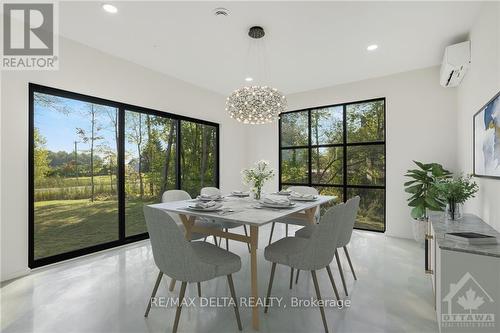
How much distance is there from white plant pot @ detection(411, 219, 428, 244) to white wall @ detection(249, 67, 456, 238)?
0.32 metres

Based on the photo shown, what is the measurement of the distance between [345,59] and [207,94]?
262 centimetres

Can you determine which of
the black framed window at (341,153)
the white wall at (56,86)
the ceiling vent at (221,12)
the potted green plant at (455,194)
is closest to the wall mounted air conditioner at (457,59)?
the black framed window at (341,153)

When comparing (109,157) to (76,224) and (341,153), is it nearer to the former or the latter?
(76,224)

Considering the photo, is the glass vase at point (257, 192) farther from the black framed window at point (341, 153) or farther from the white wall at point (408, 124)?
the white wall at point (408, 124)

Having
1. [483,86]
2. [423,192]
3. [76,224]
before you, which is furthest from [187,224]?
[423,192]

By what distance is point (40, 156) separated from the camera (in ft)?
9.14

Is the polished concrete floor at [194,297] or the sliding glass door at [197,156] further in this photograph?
the sliding glass door at [197,156]

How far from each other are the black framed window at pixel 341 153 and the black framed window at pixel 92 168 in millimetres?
2256

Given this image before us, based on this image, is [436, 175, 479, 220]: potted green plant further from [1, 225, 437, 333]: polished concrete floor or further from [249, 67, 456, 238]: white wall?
[249, 67, 456, 238]: white wall

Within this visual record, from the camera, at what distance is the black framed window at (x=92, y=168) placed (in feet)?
9.20

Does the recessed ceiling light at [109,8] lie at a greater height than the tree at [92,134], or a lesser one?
greater

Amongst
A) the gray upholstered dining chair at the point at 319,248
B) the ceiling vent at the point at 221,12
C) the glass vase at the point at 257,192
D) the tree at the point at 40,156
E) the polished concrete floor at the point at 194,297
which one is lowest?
the polished concrete floor at the point at 194,297

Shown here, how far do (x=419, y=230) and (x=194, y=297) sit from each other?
3202 millimetres

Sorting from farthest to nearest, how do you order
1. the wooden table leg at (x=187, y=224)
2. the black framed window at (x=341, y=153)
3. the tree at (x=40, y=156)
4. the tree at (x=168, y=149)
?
the black framed window at (x=341, y=153), the tree at (x=168, y=149), the tree at (x=40, y=156), the wooden table leg at (x=187, y=224)
